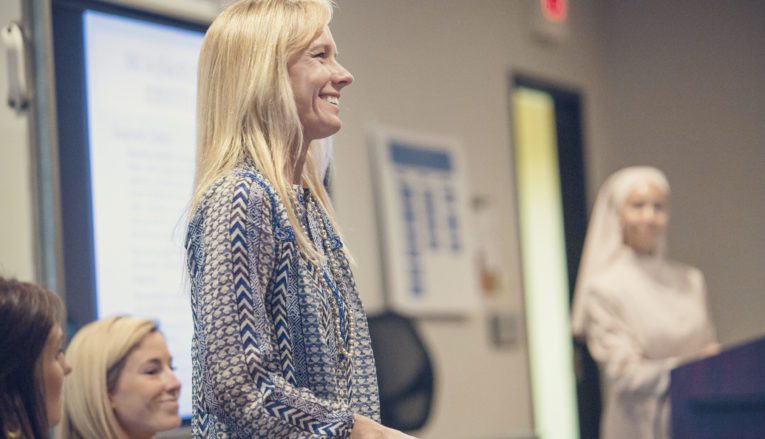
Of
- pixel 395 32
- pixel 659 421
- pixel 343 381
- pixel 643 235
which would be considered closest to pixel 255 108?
pixel 343 381

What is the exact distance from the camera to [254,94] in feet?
4.99

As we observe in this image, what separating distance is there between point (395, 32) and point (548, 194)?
5.96ft

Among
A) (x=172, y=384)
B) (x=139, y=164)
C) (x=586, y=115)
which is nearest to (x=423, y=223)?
(x=139, y=164)

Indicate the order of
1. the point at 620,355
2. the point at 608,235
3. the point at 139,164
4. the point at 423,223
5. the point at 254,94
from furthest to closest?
1. the point at 423,223
2. the point at 608,235
3. the point at 620,355
4. the point at 139,164
5. the point at 254,94

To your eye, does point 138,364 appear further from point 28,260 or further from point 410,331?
point 410,331

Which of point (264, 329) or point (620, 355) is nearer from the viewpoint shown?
point (264, 329)

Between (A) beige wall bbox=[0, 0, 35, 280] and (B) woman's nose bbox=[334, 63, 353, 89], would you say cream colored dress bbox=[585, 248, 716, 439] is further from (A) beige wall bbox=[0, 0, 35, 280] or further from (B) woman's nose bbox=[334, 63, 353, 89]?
(B) woman's nose bbox=[334, 63, 353, 89]

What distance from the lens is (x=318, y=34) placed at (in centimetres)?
159

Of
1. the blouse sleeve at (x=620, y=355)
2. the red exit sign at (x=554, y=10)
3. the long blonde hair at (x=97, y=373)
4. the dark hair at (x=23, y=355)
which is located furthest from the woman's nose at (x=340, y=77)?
the red exit sign at (x=554, y=10)

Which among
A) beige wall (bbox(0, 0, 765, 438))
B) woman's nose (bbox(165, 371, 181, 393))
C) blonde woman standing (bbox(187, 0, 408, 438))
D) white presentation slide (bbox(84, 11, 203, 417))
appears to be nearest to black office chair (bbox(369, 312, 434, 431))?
beige wall (bbox(0, 0, 765, 438))

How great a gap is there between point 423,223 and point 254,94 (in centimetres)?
364

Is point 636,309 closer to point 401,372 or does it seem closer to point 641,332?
point 641,332

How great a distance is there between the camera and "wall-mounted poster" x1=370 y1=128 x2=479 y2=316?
4934 millimetres

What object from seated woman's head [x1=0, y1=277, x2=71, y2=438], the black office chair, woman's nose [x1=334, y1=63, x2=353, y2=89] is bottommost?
the black office chair
